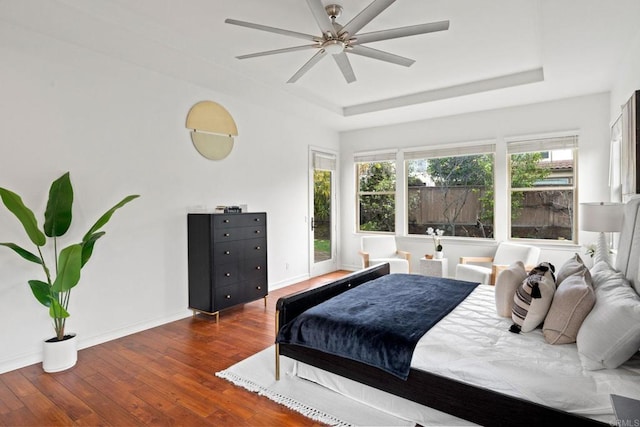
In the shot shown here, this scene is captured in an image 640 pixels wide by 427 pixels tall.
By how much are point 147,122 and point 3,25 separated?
1.28 m

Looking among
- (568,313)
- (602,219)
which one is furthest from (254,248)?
(602,219)

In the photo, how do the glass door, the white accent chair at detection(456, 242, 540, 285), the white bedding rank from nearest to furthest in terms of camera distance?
the white bedding < the white accent chair at detection(456, 242, 540, 285) < the glass door

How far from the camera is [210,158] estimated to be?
434 centimetres

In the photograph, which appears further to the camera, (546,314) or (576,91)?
(576,91)

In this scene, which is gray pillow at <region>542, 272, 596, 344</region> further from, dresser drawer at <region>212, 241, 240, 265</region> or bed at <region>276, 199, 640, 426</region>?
dresser drawer at <region>212, 241, 240, 265</region>

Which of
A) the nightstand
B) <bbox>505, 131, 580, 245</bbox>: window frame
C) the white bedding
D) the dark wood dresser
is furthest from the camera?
the nightstand

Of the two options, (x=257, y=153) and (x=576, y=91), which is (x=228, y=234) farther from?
(x=576, y=91)

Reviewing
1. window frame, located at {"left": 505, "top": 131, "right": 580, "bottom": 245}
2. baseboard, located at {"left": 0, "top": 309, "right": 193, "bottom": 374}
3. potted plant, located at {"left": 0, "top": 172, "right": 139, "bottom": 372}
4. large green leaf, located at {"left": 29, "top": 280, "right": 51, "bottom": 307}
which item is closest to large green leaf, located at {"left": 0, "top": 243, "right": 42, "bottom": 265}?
potted plant, located at {"left": 0, "top": 172, "right": 139, "bottom": 372}

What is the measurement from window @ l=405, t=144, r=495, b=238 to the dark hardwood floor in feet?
11.8

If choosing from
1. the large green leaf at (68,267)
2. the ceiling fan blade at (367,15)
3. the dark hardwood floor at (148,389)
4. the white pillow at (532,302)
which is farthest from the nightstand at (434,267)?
the large green leaf at (68,267)

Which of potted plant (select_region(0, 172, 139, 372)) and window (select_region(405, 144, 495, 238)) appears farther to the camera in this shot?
window (select_region(405, 144, 495, 238))

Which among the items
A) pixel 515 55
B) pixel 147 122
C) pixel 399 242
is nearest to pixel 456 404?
pixel 515 55

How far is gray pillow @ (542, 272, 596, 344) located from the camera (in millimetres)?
1914

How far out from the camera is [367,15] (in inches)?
92.6
